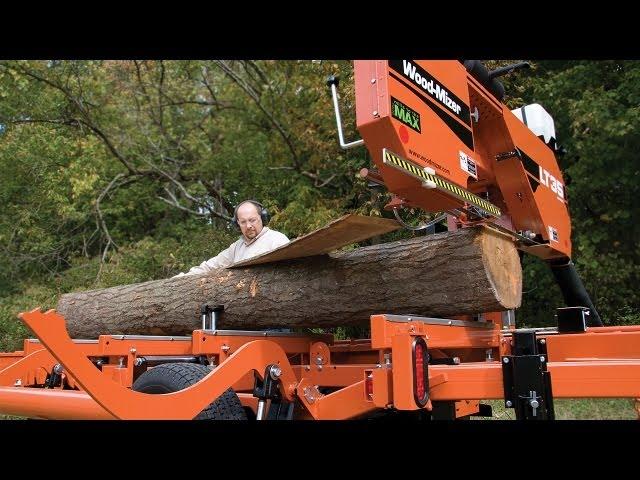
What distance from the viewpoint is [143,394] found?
2426 millimetres

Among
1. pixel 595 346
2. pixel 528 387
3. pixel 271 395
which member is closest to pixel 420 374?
pixel 528 387

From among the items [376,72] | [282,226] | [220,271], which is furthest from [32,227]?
[376,72]

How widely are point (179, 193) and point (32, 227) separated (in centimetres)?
347

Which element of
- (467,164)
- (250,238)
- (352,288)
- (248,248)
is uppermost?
(467,164)

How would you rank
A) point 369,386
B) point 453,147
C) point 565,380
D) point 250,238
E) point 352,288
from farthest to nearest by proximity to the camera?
point 250,238 < point 352,288 < point 453,147 < point 369,386 < point 565,380

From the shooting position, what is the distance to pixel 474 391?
2561 millimetres

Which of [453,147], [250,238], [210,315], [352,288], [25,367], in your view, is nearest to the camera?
[453,147]

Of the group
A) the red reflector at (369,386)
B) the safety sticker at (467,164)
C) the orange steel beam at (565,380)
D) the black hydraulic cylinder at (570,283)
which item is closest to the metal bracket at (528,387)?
the orange steel beam at (565,380)

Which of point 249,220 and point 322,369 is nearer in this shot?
point 322,369

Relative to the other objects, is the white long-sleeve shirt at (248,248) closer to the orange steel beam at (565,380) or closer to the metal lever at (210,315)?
the metal lever at (210,315)

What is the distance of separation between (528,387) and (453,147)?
1.28 metres

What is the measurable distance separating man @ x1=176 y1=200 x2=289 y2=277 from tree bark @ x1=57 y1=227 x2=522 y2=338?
0.55 metres

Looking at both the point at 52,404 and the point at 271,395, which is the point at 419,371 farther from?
the point at 52,404

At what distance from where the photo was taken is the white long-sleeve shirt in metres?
4.59
